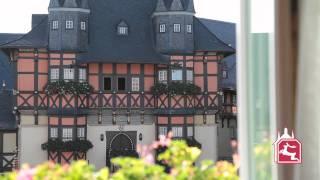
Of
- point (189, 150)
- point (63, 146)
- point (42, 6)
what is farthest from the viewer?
point (42, 6)

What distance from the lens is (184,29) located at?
15.0m

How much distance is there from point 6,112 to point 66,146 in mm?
2526

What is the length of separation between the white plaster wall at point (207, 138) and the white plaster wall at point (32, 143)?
385 centimetres

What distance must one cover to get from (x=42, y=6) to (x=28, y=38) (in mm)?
2961

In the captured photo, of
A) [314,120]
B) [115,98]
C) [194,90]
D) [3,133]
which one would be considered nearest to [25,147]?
[3,133]

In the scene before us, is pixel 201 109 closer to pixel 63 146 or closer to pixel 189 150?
pixel 63 146

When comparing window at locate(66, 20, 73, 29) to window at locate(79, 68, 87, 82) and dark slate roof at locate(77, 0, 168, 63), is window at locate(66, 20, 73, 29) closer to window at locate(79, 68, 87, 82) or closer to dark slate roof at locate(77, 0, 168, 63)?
dark slate roof at locate(77, 0, 168, 63)

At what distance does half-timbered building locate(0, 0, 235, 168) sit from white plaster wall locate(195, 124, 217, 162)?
1.0 inches

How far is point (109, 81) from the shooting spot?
47.1 ft

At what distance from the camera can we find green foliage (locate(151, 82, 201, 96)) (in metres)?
14.3

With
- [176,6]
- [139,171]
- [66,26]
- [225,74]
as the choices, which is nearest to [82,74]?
[66,26]

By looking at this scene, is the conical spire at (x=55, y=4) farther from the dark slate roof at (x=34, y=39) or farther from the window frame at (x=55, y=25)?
the dark slate roof at (x=34, y=39)

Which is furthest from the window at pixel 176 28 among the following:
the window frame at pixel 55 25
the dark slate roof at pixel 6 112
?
the dark slate roof at pixel 6 112

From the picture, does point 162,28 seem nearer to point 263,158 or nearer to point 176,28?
point 176,28
